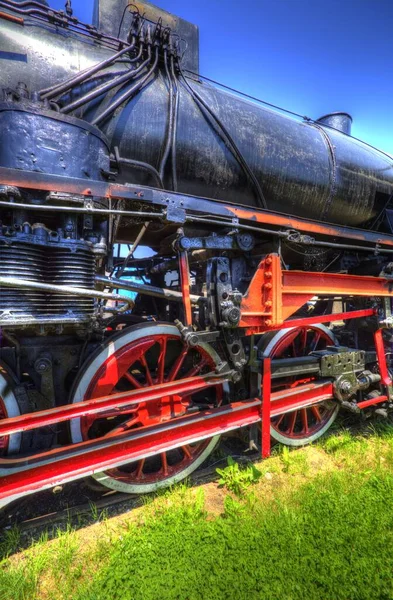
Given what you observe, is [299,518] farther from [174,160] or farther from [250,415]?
[174,160]

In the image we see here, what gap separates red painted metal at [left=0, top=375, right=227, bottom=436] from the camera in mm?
1675

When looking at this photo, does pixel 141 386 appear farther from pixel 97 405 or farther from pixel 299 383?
pixel 299 383

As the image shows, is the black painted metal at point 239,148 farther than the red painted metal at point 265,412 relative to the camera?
No

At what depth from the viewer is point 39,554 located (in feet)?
5.73

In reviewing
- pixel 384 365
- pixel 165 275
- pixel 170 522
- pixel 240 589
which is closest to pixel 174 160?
pixel 165 275

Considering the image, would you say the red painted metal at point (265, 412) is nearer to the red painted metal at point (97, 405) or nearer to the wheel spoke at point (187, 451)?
the red painted metal at point (97, 405)

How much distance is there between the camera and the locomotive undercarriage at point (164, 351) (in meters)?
1.72

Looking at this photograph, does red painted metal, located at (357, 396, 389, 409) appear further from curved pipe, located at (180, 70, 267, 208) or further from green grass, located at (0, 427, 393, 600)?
curved pipe, located at (180, 70, 267, 208)

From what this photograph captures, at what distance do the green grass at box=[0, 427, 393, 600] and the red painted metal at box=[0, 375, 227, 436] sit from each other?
76 cm

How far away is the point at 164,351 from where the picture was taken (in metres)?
2.33

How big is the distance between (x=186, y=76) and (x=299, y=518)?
3581 millimetres

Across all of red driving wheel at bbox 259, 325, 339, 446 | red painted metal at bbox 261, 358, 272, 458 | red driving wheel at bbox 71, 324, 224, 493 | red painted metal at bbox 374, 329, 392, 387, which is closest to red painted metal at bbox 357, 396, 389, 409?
red painted metal at bbox 374, 329, 392, 387

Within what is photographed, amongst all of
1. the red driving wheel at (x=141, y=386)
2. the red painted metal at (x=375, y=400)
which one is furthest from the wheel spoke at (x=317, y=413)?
the red driving wheel at (x=141, y=386)

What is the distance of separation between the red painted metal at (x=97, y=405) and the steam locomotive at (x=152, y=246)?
0.01 meters
